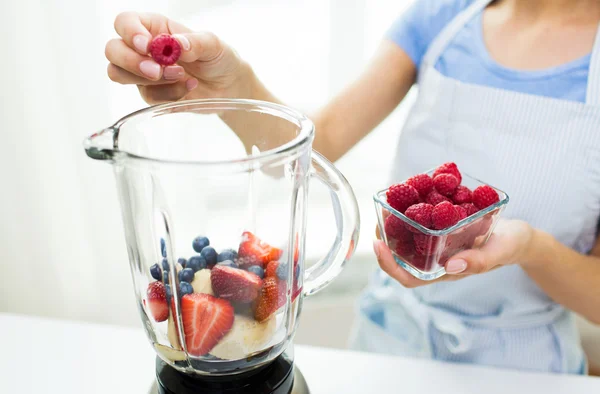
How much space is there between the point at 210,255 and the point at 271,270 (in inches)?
1.9

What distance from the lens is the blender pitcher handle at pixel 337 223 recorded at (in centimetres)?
46

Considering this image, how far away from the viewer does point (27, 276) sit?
1104 millimetres

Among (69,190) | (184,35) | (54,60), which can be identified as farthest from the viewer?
(69,190)

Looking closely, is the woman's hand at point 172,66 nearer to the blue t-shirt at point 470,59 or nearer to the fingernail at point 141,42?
the fingernail at point 141,42

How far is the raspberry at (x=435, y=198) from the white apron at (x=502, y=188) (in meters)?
0.22

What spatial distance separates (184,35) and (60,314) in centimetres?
83

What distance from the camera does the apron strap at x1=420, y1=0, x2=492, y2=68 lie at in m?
0.82

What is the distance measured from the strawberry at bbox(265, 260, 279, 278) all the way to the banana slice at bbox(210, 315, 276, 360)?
3 cm

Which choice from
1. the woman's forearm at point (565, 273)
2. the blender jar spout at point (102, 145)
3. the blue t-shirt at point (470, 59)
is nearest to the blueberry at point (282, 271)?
the blender jar spout at point (102, 145)

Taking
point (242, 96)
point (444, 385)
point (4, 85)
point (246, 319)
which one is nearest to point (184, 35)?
point (242, 96)

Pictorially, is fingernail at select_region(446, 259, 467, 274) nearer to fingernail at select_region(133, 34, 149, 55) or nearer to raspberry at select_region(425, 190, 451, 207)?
raspberry at select_region(425, 190, 451, 207)

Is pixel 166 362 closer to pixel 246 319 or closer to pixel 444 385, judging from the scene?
pixel 246 319

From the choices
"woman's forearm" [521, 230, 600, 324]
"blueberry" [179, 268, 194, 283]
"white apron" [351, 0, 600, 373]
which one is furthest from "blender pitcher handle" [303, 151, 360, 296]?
"white apron" [351, 0, 600, 373]

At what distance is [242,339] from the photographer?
422 mm
